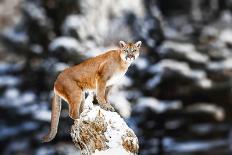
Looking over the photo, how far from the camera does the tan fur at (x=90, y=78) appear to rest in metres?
10.3

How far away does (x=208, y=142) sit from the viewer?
1066 inches

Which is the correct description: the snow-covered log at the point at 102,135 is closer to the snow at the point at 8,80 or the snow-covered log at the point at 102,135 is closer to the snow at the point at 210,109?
the snow at the point at 8,80

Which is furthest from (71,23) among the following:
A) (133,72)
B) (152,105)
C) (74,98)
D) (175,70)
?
(74,98)

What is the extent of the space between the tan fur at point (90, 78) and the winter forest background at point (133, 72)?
14332mm

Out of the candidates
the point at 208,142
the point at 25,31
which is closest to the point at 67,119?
the point at 25,31

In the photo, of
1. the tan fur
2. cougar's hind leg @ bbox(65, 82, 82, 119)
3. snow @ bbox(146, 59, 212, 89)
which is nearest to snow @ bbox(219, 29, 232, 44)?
snow @ bbox(146, 59, 212, 89)

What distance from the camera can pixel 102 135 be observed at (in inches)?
368

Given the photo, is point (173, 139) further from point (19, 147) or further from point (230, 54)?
point (19, 147)

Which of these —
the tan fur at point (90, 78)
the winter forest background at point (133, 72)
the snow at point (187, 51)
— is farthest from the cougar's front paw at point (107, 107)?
the snow at point (187, 51)

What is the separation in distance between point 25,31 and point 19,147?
486cm

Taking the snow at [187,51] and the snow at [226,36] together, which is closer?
the snow at [187,51]

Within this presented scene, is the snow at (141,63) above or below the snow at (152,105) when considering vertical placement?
above

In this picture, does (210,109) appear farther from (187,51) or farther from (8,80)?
(8,80)

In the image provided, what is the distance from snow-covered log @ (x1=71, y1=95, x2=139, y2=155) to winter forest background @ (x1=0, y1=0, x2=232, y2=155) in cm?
1550
